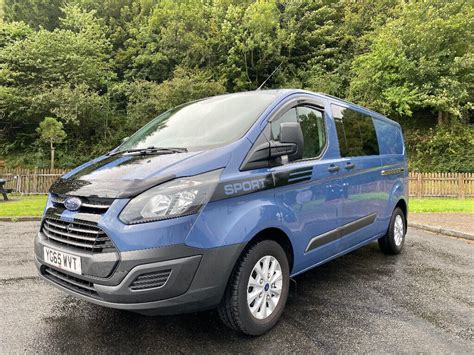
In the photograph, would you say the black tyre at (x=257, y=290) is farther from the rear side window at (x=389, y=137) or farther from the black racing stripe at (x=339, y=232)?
the rear side window at (x=389, y=137)

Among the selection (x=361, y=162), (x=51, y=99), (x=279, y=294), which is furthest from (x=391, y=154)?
(x=51, y=99)

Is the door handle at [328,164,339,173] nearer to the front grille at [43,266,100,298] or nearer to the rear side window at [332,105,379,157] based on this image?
the rear side window at [332,105,379,157]

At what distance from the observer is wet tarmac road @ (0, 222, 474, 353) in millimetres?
2619

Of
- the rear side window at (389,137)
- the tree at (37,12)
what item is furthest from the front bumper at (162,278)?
the tree at (37,12)

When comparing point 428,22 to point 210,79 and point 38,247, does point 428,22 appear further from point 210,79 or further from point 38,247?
point 38,247

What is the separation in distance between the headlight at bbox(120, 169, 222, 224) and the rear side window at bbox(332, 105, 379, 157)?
2034mm

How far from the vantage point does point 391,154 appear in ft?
16.8

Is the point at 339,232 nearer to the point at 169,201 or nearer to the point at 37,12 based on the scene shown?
the point at 169,201

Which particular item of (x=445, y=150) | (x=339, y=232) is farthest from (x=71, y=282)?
(x=445, y=150)

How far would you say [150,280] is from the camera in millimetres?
2322

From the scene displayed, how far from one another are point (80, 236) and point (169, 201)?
0.70 meters

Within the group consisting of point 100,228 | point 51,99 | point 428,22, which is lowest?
point 100,228

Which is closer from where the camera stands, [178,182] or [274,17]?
[178,182]

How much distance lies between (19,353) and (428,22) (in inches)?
879
